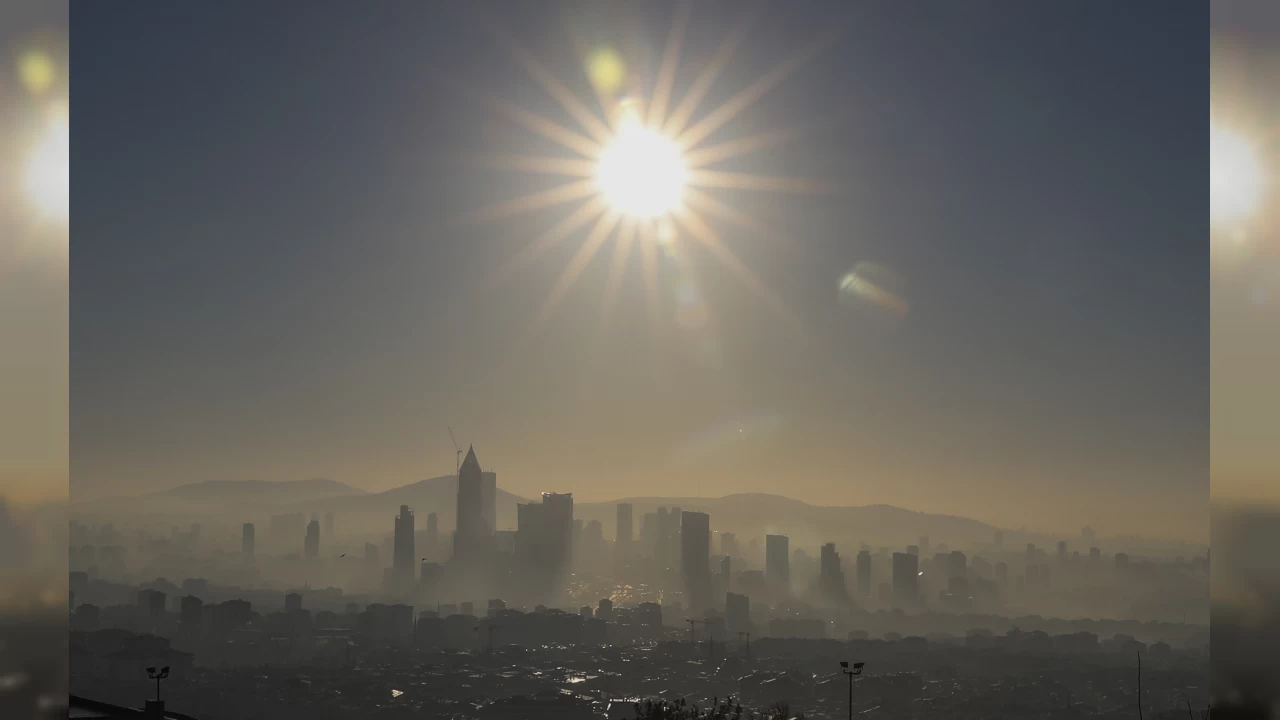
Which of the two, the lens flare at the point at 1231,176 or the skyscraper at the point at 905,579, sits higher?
the lens flare at the point at 1231,176

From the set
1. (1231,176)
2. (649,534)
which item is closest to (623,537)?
(649,534)

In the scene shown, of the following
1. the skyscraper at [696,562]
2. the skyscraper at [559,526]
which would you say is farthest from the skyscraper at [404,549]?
the skyscraper at [696,562]

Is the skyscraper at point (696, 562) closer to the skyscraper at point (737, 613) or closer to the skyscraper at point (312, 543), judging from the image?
the skyscraper at point (737, 613)

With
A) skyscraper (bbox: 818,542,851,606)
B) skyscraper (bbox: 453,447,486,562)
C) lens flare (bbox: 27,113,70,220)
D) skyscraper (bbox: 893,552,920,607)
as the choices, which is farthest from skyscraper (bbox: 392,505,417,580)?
lens flare (bbox: 27,113,70,220)

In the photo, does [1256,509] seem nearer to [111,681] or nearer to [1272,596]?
[1272,596]

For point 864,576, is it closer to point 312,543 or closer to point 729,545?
point 729,545
